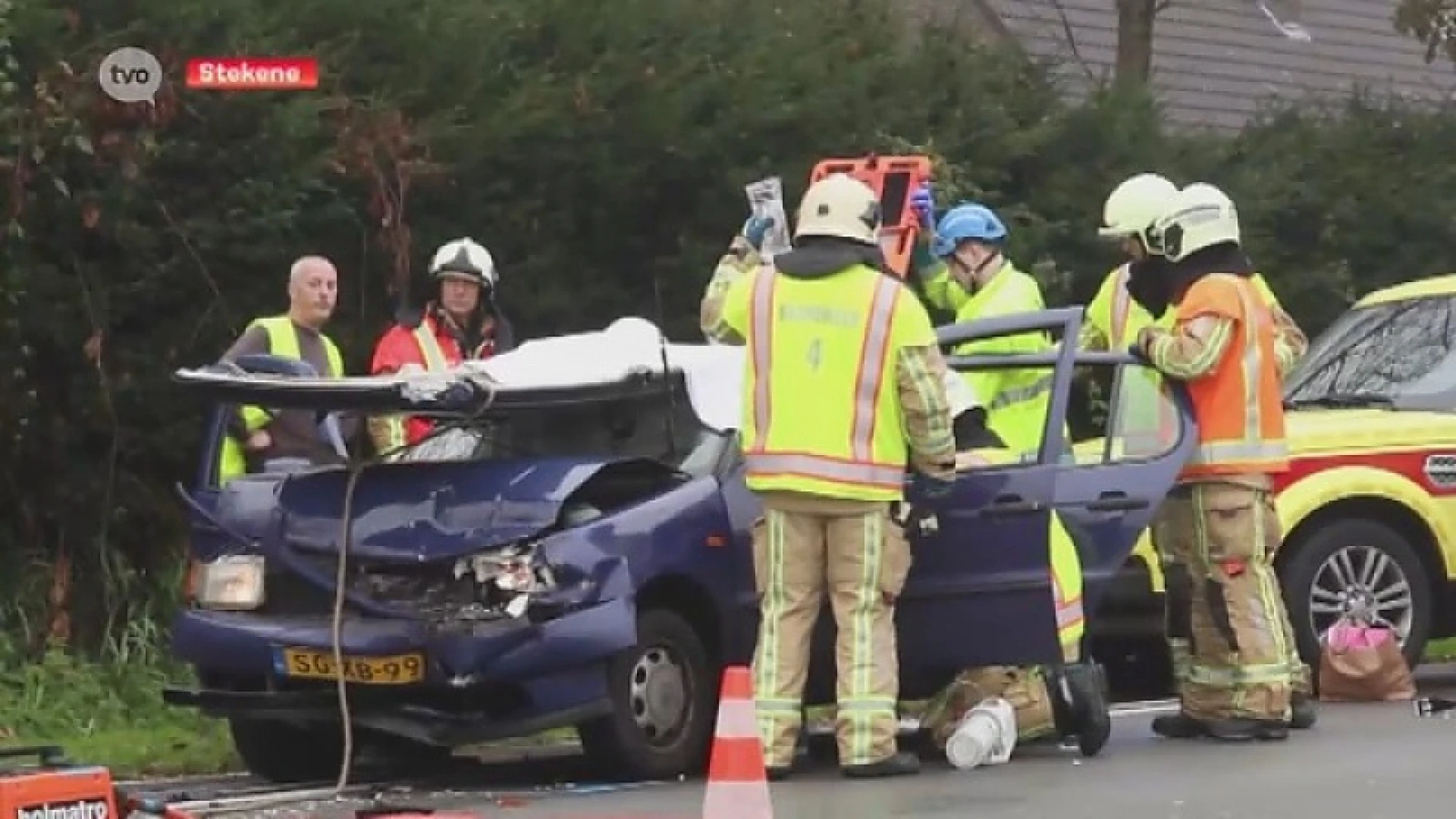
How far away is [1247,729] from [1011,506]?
5.14 feet

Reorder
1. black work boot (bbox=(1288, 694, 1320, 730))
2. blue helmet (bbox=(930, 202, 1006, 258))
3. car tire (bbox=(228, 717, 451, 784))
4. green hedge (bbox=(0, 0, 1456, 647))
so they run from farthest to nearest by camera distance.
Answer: green hedge (bbox=(0, 0, 1456, 647)) → blue helmet (bbox=(930, 202, 1006, 258)) → black work boot (bbox=(1288, 694, 1320, 730)) → car tire (bbox=(228, 717, 451, 784))

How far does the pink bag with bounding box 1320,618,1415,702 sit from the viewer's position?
13000 millimetres

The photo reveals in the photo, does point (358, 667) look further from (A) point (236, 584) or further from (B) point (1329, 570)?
(B) point (1329, 570)

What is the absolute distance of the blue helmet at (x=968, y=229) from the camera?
40.2ft

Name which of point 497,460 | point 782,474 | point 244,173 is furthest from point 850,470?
point 244,173

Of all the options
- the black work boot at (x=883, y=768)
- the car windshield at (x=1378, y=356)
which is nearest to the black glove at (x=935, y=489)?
the black work boot at (x=883, y=768)

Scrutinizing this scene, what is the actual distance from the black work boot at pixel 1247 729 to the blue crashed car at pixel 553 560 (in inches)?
29.6

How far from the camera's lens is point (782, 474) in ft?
34.1

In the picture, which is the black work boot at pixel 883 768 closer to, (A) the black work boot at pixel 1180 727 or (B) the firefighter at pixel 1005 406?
(B) the firefighter at pixel 1005 406

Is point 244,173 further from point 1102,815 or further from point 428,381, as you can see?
point 1102,815

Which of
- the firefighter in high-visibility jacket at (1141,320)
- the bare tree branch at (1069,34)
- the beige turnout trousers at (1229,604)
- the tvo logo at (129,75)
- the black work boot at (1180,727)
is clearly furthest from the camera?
the bare tree branch at (1069,34)

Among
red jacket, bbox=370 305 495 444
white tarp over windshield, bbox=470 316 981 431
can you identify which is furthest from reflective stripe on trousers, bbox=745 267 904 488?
red jacket, bbox=370 305 495 444

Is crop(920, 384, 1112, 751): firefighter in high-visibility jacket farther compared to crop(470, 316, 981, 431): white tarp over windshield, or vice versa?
crop(920, 384, 1112, 751): firefighter in high-visibility jacket

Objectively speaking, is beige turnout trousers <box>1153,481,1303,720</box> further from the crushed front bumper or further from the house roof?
the house roof
